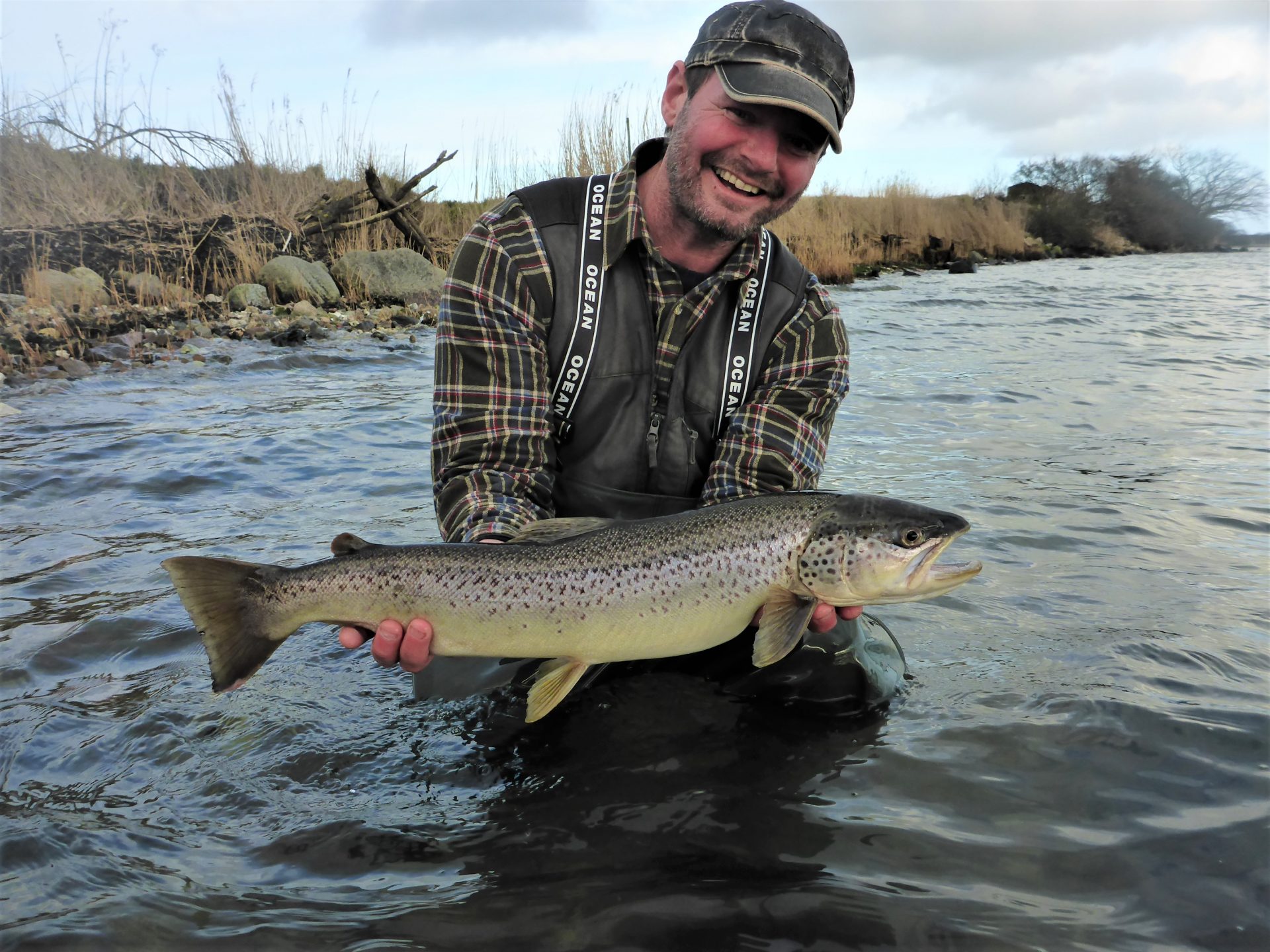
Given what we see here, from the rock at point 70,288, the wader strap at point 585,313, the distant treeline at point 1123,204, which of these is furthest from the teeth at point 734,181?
the distant treeline at point 1123,204

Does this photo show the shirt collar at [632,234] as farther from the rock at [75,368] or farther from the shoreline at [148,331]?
the rock at [75,368]

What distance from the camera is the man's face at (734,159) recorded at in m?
3.63

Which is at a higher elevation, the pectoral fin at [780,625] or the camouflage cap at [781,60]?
the camouflage cap at [781,60]

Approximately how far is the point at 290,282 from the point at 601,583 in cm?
1402

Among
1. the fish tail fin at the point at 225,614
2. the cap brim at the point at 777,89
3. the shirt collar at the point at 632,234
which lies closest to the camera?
the fish tail fin at the point at 225,614

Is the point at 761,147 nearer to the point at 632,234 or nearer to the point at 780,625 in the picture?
the point at 632,234

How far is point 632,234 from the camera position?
379 cm

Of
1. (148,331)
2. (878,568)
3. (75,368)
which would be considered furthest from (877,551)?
(148,331)

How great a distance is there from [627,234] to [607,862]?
2.26 metres

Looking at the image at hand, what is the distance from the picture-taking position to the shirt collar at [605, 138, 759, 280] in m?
3.79

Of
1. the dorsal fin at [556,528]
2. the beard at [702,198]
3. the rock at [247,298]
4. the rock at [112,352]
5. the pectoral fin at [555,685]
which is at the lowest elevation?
the pectoral fin at [555,685]

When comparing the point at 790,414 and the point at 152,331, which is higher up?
the point at 152,331

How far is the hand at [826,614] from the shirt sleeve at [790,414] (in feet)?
2.00

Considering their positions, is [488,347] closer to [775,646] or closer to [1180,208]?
[775,646]
